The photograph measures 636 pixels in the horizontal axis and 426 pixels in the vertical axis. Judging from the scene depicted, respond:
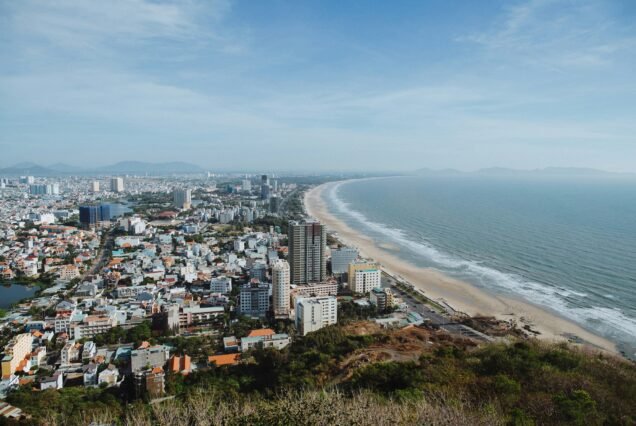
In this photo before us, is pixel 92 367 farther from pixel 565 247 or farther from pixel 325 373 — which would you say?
pixel 565 247

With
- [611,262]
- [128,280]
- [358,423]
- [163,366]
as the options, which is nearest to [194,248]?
[128,280]

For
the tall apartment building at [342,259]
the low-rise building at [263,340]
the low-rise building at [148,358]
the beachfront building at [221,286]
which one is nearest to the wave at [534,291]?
the tall apartment building at [342,259]

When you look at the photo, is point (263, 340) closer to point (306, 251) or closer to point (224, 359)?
point (224, 359)

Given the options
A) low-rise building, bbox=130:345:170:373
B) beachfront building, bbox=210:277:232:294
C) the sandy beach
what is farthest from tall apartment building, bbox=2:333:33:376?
the sandy beach

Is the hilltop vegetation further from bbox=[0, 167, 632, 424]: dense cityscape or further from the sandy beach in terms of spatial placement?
the sandy beach

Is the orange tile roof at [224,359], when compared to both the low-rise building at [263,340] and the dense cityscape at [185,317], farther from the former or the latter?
the low-rise building at [263,340]
